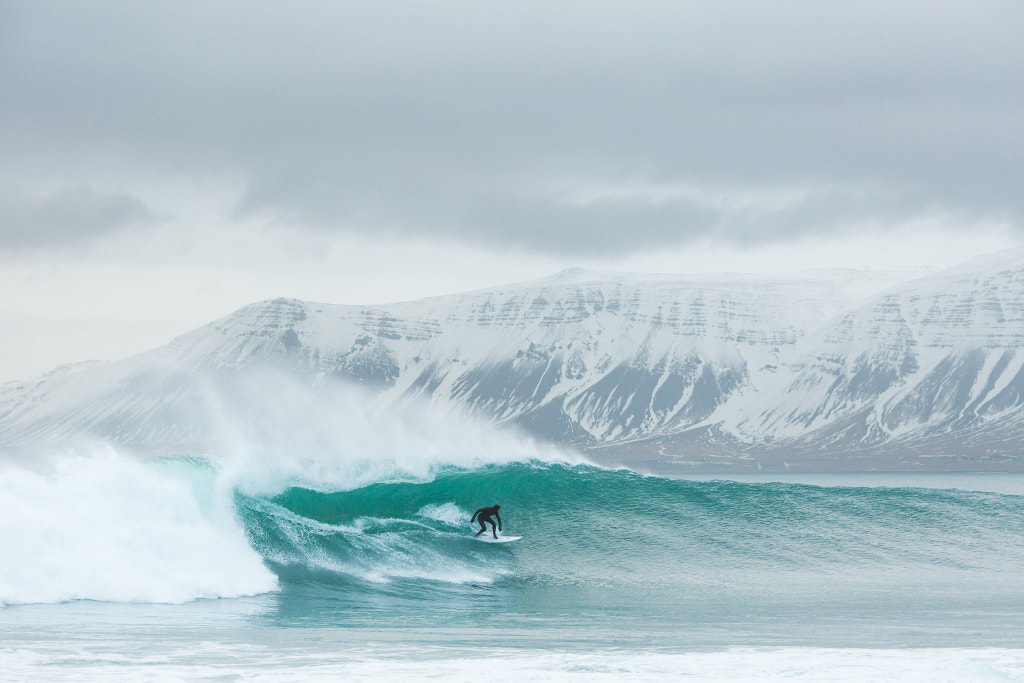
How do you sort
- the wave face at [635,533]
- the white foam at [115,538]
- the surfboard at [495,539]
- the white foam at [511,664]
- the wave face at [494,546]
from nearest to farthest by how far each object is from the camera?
the white foam at [511,664]
the white foam at [115,538]
the wave face at [494,546]
the wave face at [635,533]
the surfboard at [495,539]

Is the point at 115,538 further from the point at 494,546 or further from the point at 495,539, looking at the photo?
the point at 495,539

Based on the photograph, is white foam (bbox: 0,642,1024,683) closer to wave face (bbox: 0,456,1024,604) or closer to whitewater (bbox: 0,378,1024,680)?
whitewater (bbox: 0,378,1024,680)

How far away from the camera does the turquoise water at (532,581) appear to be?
1958 cm

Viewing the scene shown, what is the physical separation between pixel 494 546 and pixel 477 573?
2535mm

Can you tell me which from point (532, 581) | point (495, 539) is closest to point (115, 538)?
point (532, 581)

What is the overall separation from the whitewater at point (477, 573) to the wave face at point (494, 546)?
2.8 inches

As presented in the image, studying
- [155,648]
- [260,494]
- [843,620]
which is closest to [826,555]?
[843,620]

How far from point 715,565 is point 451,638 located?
480 inches

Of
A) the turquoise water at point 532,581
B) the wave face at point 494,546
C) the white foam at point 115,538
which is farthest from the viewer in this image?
the wave face at point 494,546

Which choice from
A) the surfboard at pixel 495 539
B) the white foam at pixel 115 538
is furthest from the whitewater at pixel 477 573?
the surfboard at pixel 495 539

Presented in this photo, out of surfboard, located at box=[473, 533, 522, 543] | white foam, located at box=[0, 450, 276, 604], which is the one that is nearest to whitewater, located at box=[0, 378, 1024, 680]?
white foam, located at box=[0, 450, 276, 604]

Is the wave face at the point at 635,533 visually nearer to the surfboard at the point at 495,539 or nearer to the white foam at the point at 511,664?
the surfboard at the point at 495,539

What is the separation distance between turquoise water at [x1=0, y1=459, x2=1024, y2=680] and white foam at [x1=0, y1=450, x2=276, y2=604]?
63mm

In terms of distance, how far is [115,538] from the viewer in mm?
26734
